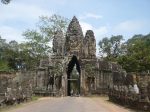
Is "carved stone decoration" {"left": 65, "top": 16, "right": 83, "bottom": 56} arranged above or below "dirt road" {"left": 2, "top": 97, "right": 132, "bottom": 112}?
above

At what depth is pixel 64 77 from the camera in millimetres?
48219

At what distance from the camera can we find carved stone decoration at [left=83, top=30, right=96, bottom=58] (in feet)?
167

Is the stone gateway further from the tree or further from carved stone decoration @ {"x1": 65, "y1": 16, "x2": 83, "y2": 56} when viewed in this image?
the tree

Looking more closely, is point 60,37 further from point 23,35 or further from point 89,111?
point 89,111

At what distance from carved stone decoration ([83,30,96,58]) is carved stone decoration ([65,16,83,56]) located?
86cm

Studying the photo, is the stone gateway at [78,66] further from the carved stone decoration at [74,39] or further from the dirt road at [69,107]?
the dirt road at [69,107]

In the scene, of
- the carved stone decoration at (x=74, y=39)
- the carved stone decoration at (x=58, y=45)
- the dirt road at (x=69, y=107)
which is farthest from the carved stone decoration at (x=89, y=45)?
the dirt road at (x=69, y=107)

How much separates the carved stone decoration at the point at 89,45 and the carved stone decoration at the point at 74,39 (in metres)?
0.86

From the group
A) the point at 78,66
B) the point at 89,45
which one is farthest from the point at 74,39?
the point at 78,66

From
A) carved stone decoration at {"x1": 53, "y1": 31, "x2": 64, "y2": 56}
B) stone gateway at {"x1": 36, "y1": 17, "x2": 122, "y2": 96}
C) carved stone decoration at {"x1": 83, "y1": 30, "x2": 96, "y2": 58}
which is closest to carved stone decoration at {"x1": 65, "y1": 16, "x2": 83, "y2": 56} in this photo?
stone gateway at {"x1": 36, "y1": 17, "x2": 122, "y2": 96}

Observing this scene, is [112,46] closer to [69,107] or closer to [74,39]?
[74,39]

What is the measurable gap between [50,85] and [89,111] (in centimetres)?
2780

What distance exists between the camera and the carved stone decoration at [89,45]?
167 ft

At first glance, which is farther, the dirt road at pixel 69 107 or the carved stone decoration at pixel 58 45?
the carved stone decoration at pixel 58 45
